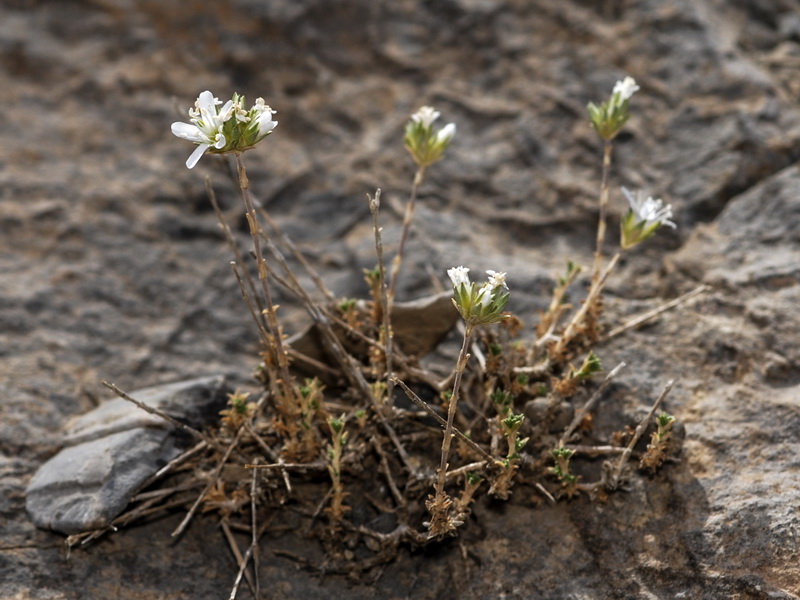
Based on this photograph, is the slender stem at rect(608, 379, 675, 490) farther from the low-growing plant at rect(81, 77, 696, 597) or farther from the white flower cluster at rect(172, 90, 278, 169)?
the white flower cluster at rect(172, 90, 278, 169)

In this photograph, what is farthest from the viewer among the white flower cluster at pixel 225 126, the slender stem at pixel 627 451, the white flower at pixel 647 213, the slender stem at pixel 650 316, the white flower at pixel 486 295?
the slender stem at pixel 650 316

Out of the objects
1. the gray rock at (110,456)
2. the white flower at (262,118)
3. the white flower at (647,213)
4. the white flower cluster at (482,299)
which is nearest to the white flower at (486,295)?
the white flower cluster at (482,299)

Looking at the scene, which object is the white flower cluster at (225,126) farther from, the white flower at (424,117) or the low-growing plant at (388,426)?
the white flower at (424,117)

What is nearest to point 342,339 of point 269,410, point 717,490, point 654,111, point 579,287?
point 269,410

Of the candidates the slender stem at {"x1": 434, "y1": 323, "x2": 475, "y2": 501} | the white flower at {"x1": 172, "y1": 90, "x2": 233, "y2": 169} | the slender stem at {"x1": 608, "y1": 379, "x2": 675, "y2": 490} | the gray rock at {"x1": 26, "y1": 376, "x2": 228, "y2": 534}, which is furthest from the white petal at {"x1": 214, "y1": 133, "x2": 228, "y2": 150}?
the slender stem at {"x1": 608, "y1": 379, "x2": 675, "y2": 490}

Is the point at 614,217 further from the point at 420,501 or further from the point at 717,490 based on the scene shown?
the point at 420,501

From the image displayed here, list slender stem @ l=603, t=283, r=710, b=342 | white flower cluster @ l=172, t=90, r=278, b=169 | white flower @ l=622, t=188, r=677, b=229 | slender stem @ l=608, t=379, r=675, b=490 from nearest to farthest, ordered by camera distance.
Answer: white flower cluster @ l=172, t=90, r=278, b=169 < slender stem @ l=608, t=379, r=675, b=490 < white flower @ l=622, t=188, r=677, b=229 < slender stem @ l=603, t=283, r=710, b=342

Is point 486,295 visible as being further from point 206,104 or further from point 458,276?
point 206,104
